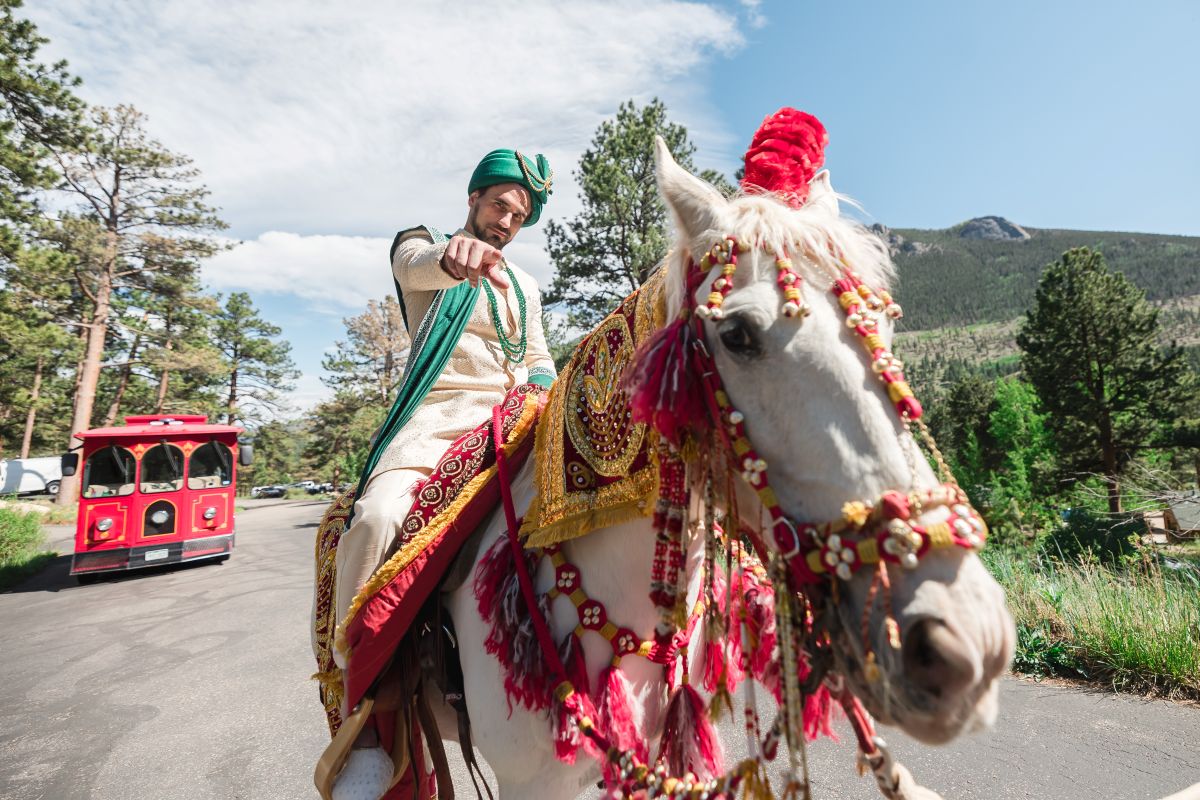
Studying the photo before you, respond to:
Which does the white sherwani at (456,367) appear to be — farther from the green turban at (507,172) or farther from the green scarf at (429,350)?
the green turban at (507,172)

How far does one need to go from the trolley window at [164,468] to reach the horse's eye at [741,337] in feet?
45.4

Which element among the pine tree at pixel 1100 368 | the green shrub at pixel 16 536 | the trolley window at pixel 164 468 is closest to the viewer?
the trolley window at pixel 164 468

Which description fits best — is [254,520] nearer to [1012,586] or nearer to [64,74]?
[64,74]

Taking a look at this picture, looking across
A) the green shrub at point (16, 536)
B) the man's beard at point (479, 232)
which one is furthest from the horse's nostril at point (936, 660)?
the green shrub at point (16, 536)

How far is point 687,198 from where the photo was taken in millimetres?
1344

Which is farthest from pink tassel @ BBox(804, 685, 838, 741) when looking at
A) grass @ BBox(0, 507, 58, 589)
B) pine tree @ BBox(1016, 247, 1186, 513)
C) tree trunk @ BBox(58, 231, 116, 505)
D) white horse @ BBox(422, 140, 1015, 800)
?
pine tree @ BBox(1016, 247, 1186, 513)

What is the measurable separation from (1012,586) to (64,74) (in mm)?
26009

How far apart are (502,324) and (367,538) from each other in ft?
3.26

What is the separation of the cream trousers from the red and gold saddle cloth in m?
0.05

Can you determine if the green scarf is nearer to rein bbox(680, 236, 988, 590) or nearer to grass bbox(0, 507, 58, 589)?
rein bbox(680, 236, 988, 590)

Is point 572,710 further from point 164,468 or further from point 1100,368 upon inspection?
point 1100,368

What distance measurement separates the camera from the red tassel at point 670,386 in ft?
3.76

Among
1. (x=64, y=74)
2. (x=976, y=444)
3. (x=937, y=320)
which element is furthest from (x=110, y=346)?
(x=937, y=320)

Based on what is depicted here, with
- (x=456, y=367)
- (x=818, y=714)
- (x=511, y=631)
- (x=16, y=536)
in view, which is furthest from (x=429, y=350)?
(x=16, y=536)
